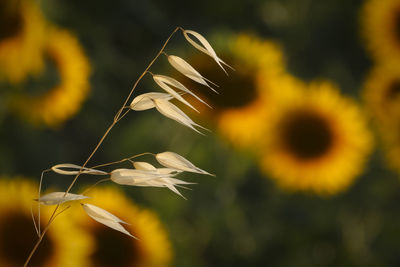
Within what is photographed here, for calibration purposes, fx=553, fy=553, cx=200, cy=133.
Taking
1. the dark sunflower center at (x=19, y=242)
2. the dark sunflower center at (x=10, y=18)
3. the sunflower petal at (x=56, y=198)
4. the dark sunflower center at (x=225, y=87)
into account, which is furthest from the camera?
the dark sunflower center at (x=225, y=87)

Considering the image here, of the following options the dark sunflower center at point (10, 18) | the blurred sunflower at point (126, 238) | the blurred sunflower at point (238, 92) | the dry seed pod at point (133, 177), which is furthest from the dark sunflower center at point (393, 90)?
the dry seed pod at point (133, 177)

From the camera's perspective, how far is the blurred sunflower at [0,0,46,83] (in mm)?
494

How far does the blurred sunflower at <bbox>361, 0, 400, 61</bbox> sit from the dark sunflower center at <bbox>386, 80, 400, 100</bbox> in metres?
0.06

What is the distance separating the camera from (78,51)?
0.63 meters

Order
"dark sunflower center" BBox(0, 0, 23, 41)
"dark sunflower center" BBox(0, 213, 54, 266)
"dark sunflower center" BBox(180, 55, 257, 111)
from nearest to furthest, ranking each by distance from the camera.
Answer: "dark sunflower center" BBox(0, 213, 54, 266), "dark sunflower center" BBox(0, 0, 23, 41), "dark sunflower center" BBox(180, 55, 257, 111)

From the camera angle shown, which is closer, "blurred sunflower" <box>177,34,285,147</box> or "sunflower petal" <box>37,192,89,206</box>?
"sunflower petal" <box>37,192,89,206</box>

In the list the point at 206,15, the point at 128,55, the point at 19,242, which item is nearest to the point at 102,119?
the point at 128,55

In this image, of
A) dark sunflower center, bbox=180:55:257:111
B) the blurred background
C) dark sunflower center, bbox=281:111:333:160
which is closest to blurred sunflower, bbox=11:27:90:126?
the blurred background

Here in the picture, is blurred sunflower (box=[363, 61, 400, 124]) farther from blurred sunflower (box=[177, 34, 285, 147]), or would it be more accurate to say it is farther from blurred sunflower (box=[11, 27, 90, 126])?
blurred sunflower (box=[11, 27, 90, 126])

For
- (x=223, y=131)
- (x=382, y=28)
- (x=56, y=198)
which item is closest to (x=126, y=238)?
(x=223, y=131)

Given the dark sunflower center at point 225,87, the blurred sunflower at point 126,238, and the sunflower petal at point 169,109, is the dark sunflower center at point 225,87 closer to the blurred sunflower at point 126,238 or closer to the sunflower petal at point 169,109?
the blurred sunflower at point 126,238

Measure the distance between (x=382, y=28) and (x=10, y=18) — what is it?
0.50 m

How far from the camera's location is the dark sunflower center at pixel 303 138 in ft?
2.11

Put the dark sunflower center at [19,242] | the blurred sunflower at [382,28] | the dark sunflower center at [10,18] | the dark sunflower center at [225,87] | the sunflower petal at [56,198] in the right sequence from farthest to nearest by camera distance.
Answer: the blurred sunflower at [382,28], the dark sunflower center at [225,87], the dark sunflower center at [10,18], the dark sunflower center at [19,242], the sunflower petal at [56,198]
